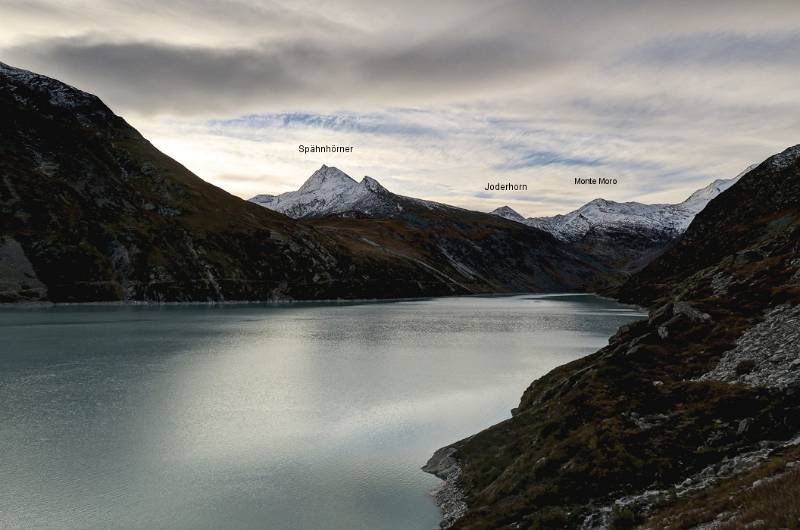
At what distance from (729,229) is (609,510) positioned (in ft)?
624

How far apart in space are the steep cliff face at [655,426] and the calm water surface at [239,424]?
4923 mm

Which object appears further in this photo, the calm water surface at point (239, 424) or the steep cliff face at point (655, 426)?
the calm water surface at point (239, 424)

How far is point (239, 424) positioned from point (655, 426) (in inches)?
1223

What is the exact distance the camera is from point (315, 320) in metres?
145

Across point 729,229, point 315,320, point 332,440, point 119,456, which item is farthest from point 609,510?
point 729,229

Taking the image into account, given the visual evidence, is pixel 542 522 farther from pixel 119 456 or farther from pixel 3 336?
pixel 3 336

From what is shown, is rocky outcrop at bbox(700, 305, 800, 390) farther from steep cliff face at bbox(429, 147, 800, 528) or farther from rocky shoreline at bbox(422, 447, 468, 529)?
rocky shoreline at bbox(422, 447, 468, 529)

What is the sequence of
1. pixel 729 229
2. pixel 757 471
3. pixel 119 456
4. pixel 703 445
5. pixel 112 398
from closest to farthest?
pixel 757 471 → pixel 703 445 → pixel 119 456 → pixel 112 398 → pixel 729 229

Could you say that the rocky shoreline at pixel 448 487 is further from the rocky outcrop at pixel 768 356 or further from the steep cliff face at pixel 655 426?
the rocky outcrop at pixel 768 356

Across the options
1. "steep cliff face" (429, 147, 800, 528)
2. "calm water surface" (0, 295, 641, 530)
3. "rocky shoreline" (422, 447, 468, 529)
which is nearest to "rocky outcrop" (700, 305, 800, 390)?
"steep cliff face" (429, 147, 800, 528)

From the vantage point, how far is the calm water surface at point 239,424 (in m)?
27.3

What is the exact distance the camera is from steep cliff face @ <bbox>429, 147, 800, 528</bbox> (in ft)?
69.8

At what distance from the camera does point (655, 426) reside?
26.4 metres

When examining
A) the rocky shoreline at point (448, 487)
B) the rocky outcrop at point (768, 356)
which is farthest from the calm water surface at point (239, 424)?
the rocky outcrop at point (768, 356)
